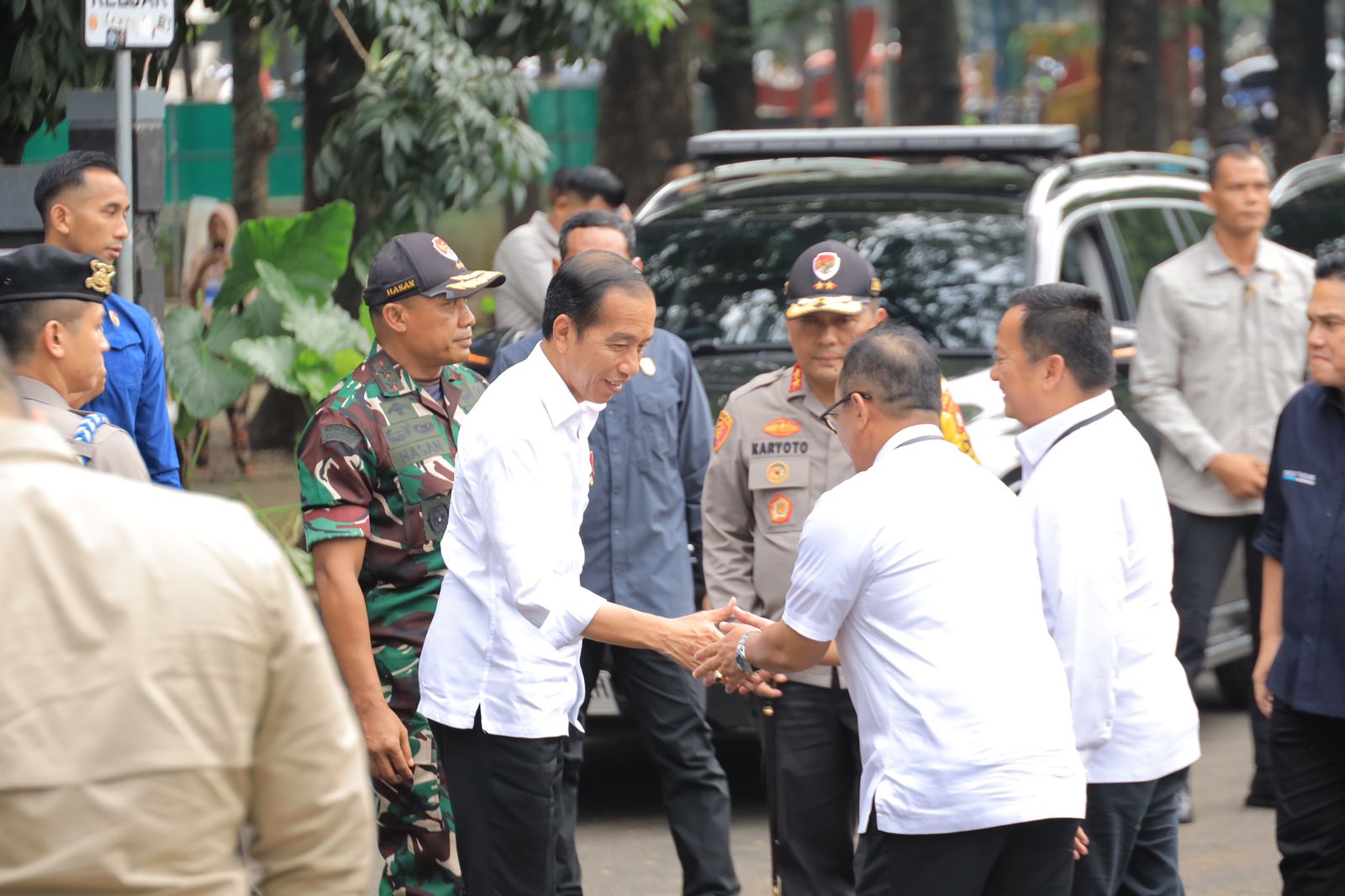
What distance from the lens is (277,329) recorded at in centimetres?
913

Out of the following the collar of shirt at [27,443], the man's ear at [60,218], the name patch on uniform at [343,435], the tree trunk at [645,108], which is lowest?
the name patch on uniform at [343,435]

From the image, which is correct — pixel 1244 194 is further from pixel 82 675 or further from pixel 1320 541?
pixel 82 675

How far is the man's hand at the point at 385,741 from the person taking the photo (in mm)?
4320

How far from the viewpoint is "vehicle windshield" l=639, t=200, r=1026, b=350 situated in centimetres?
717

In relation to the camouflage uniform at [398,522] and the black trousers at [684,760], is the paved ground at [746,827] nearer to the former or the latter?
the black trousers at [684,760]

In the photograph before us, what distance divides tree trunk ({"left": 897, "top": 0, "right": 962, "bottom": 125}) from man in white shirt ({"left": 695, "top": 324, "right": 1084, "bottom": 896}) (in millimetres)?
15913

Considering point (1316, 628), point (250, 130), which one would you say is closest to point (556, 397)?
point (1316, 628)

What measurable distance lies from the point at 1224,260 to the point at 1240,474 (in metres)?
0.87

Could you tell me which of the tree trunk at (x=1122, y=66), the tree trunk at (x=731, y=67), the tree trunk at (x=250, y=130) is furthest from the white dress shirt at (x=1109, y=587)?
the tree trunk at (x=731, y=67)

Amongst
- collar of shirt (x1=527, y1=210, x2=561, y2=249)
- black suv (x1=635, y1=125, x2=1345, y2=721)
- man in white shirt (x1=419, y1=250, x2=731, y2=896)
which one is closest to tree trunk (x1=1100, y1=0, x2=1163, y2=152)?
black suv (x1=635, y1=125, x2=1345, y2=721)

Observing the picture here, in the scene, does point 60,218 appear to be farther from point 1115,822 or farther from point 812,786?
point 1115,822

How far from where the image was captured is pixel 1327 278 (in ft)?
15.6

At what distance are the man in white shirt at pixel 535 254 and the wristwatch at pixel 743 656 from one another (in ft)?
13.6

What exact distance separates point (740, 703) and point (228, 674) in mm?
4104
